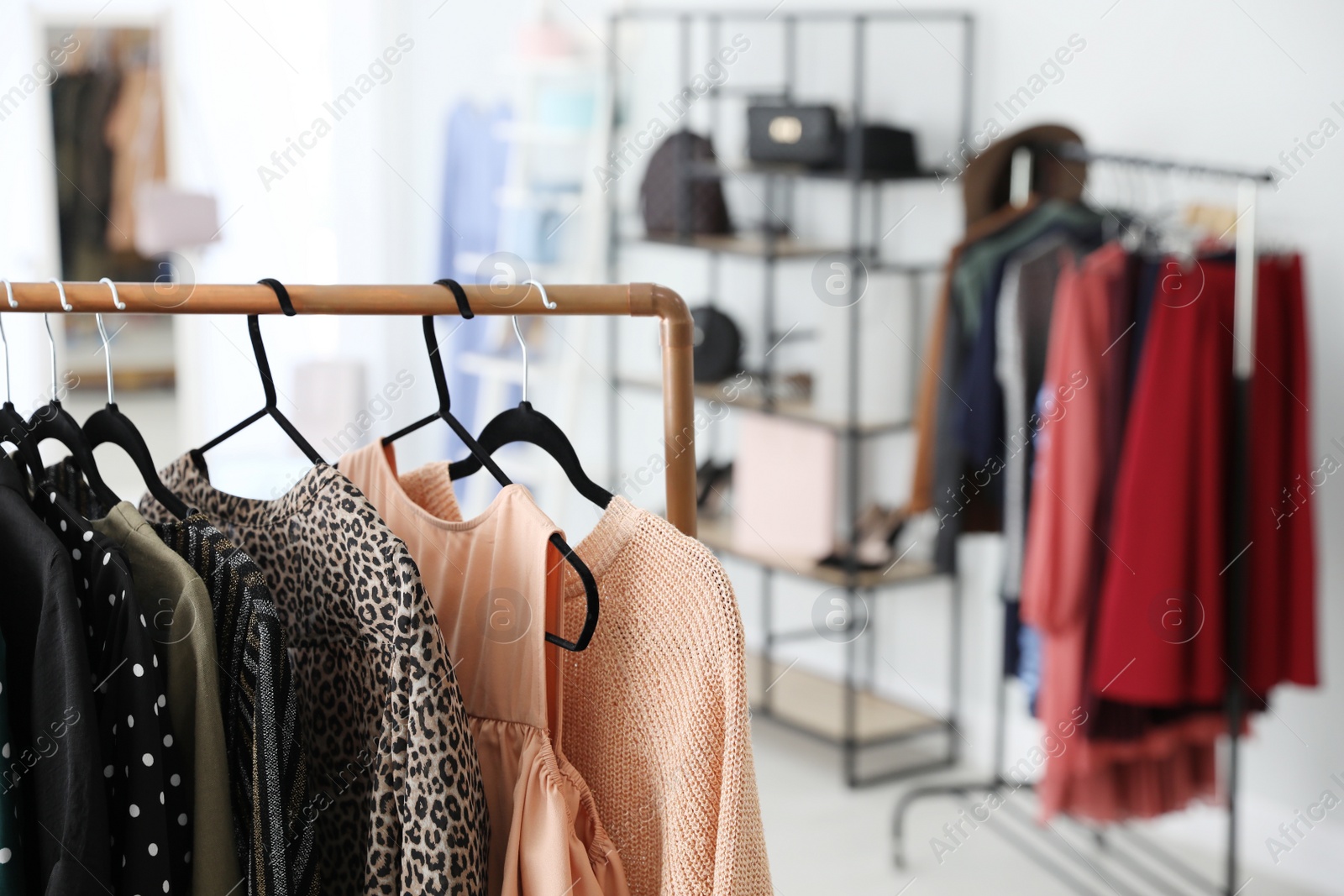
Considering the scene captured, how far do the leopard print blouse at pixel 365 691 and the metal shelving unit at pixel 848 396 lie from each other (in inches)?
76.5

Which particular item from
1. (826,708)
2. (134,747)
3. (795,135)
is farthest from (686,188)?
(134,747)

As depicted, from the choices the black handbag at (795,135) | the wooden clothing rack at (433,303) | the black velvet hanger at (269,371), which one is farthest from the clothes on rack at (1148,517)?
the black velvet hanger at (269,371)

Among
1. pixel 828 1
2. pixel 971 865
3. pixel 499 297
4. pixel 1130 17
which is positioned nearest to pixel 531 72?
pixel 828 1

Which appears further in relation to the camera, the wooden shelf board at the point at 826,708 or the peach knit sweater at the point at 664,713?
the wooden shelf board at the point at 826,708

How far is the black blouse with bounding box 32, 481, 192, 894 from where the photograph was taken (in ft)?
2.83

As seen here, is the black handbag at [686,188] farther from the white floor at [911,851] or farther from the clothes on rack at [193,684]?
the clothes on rack at [193,684]

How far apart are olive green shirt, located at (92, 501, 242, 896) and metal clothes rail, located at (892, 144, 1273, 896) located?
5.51 ft

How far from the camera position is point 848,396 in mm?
2906

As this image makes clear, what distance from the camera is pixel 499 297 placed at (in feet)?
3.26

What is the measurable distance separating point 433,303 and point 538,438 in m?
0.14

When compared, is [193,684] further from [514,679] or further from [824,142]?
[824,142]

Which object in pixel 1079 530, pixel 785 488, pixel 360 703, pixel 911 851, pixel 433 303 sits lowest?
pixel 911 851

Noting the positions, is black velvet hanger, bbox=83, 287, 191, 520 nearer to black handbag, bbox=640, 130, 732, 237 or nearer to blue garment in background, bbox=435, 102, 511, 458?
black handbag, bbox=640, 130, 732, 237

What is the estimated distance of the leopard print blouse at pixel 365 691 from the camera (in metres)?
0.87
